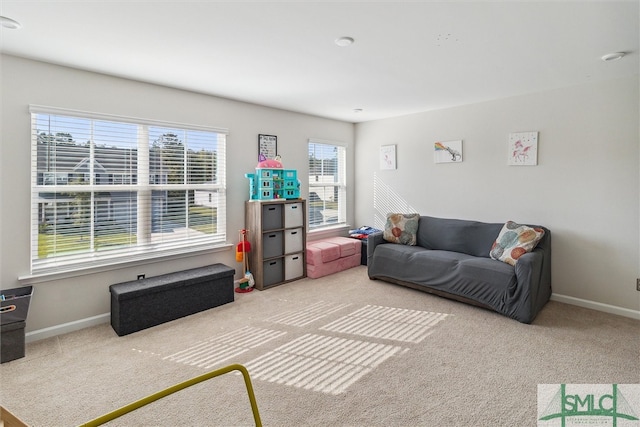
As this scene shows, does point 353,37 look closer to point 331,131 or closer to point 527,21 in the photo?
point 527,21

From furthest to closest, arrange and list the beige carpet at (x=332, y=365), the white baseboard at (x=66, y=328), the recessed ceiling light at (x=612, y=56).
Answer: the white baseboard at (x=66, y=328)
the recessed ceiling light at (x=612, y=56)
the beige carpet at (x=332, y=365)

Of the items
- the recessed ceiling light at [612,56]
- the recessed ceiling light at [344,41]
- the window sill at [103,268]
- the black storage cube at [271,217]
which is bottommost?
the window sill at [103,268]

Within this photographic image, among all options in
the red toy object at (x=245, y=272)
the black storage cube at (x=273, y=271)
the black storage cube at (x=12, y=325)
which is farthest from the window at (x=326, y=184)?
the black storage cube at (x=12, y=325)

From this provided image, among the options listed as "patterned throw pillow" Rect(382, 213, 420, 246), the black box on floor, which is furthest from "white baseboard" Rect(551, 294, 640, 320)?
the black box on floor

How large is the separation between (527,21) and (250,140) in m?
3.19

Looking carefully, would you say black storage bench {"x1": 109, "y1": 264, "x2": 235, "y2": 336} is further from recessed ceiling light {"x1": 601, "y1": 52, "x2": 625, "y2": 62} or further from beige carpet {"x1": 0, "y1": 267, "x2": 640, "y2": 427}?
recessed ceiling light {"x1": 601, "y1": 52, "x2": 625, "y2": 62}

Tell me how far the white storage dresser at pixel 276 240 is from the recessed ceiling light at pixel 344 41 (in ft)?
7.12

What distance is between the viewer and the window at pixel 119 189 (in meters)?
2.93

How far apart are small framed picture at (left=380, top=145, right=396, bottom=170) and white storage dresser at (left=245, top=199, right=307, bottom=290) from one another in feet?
5.36

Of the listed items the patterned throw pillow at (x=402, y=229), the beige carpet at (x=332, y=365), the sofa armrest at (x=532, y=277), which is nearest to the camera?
the beige carpet at (x=332, y=365)

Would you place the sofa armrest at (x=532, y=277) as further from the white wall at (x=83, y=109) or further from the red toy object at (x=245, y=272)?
the white wall at (x=83, y=109)

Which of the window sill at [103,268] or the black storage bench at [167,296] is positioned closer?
the window sill at [103,268]

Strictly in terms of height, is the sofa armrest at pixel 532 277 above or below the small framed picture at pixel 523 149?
below

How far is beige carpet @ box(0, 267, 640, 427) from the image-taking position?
1.97m
